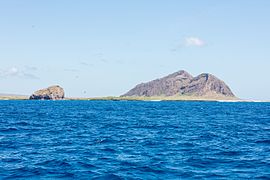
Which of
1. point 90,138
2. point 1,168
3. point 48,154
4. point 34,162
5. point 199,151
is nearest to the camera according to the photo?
point 1,168

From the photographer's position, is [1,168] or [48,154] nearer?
[1,168]

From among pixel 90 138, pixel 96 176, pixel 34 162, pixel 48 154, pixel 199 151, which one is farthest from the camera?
pixel 90 138

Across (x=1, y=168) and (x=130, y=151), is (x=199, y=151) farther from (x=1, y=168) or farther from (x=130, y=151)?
(x=1, y=168)

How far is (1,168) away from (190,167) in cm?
1707

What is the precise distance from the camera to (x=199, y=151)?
39.8 m

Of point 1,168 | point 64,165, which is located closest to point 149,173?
point 64,165

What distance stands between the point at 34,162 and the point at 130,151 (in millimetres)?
11294

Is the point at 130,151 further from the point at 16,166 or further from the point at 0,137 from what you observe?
the point at 0,137

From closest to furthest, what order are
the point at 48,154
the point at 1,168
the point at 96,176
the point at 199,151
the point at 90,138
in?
the point at 96,176, the point at 1,168, the point at 48,154, the point at 199,151, the point at 90,138

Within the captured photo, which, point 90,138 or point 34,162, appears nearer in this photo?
point 34,162

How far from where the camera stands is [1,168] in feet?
99.5

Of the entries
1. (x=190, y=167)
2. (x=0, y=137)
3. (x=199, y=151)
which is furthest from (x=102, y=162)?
(x=0, y=137)

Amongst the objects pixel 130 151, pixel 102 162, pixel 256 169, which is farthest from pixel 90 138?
pixel 256 169

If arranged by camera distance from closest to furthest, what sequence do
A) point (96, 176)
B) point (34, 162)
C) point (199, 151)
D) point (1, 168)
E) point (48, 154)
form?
point (96, 176), point (1, 168), point (34, 162), point (48, 154), point (199, 151)
